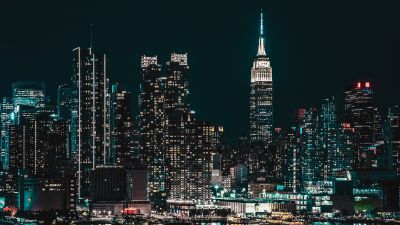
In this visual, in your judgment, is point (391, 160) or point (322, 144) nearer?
point (391, 160)

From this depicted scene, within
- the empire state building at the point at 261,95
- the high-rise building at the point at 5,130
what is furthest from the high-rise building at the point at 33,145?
the empire state building at the point at 261,95

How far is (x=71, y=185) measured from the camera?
84.7m

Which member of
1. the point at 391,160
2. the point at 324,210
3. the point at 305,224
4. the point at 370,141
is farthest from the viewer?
the point at 370,141

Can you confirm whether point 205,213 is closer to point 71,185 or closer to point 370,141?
point 71,185

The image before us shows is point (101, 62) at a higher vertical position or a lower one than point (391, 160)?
higher

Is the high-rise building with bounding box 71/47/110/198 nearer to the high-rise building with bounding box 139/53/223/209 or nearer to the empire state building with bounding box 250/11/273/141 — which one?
the high-rise building with bounding box 139/53/223/209

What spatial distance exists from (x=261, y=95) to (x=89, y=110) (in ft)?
116

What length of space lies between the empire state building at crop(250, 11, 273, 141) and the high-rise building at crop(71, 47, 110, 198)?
3102cm

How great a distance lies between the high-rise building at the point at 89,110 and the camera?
4048 inches

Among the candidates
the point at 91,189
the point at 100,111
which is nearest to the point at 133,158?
the point at 100,111

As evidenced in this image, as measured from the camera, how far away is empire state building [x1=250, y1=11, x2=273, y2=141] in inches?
5167

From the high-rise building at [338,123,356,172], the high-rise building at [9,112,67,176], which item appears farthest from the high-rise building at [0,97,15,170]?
the high-rise building at [338,123,356,172]

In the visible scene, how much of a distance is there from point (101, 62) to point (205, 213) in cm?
2342

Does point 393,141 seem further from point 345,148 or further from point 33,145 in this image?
point 33,145
